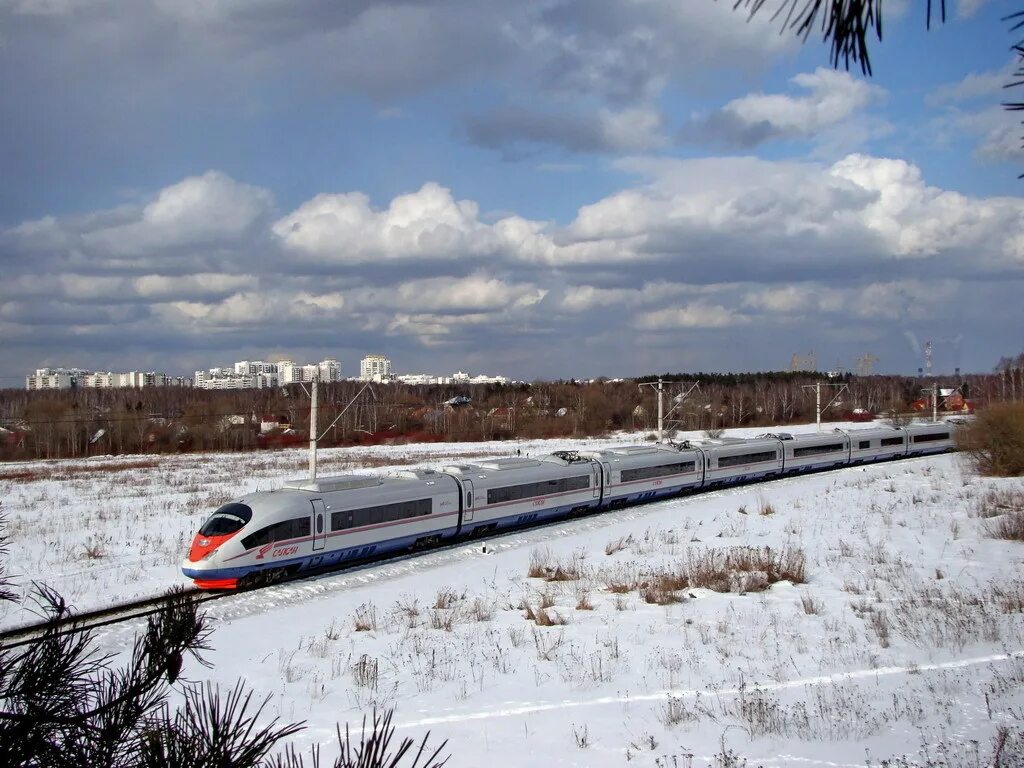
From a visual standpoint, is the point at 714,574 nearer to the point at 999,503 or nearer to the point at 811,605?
the point at 811,605

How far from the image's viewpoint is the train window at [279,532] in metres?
19.2

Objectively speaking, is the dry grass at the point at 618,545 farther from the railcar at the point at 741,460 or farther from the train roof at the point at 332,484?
the railcar at the point at 741,460

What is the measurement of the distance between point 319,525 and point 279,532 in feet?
4.04

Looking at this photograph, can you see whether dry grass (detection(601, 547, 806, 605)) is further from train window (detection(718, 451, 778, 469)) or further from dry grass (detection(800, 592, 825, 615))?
train window (detection(718, 451, 778, 469))

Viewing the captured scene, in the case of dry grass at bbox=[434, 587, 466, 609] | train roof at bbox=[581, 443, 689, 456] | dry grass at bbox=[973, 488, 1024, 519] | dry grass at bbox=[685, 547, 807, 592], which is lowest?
dry grass at bbox=[434, 587, 466, 609]

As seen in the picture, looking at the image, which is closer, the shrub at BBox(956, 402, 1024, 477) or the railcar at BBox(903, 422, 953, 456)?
the shrub at BBox(956, 402, 1024, 477)

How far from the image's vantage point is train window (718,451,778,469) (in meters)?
38.1

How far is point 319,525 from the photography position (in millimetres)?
20719

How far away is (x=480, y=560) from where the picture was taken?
2258 centimetres

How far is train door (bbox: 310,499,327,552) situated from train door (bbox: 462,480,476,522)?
18.3 feet

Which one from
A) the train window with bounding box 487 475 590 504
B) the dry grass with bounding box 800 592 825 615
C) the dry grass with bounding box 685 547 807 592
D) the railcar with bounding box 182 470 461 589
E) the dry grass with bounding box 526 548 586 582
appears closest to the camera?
the dry grass with bounding box 800 592 825 615

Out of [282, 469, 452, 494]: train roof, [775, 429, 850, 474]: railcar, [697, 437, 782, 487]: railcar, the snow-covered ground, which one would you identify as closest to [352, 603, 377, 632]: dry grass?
the snow-covered ground

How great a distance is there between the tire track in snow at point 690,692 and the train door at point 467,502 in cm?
1478

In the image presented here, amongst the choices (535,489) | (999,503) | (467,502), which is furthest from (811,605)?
(999,503)
